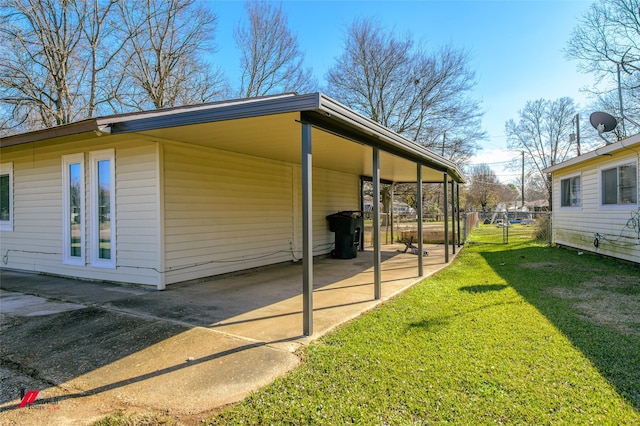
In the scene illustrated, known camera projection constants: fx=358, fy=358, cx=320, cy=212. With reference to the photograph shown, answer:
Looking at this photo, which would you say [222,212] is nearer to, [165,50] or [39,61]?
[165,50]

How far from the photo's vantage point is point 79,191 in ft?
20.6

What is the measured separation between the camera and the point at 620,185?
820 cm

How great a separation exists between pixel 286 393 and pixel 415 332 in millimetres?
1719

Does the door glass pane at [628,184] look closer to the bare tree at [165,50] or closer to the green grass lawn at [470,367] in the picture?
the green grass lawn at [470,367]

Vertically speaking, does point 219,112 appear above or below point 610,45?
below

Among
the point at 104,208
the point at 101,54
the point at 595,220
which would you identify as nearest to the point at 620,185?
the point at 595,220

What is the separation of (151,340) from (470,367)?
2908 millimetres

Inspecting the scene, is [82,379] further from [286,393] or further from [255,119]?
[255,119]

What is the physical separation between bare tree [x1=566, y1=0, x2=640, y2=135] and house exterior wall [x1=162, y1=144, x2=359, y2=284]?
1357cm

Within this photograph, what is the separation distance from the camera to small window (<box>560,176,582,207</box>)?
417 inches

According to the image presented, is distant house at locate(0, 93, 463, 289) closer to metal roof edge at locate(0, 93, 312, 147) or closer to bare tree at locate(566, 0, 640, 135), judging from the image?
metal roof edge at locate(0, 93, 312, 147)

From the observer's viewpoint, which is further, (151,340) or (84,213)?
(84,213)

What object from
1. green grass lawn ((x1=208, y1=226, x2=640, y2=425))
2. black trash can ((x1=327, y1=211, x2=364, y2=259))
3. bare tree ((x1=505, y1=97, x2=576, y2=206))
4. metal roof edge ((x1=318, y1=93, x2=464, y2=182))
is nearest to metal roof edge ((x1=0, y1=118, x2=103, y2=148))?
metal roof edge ((x1=318, y1=93, x2=464, y2=182))

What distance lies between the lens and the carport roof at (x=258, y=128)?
3.49 meters
